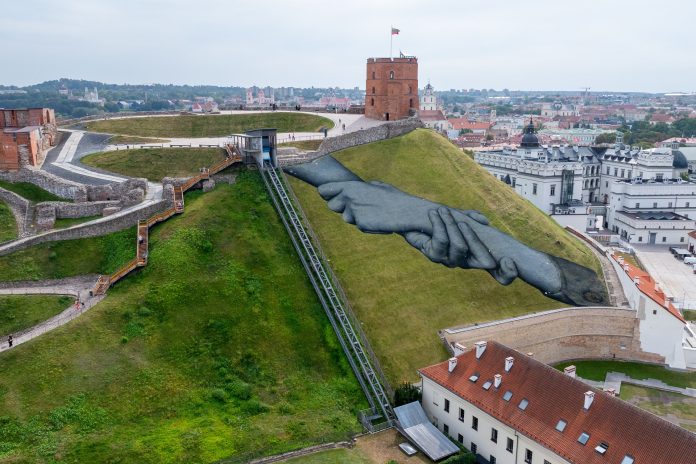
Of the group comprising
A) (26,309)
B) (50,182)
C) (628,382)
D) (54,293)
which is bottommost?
(628,382)

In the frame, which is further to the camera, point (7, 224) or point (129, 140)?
point (129, 140)

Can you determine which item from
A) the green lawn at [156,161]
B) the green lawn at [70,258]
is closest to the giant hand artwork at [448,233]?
the green lawn at [156,161]

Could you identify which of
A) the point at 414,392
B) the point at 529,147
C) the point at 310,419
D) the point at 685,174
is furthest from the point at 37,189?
the point at 685,174

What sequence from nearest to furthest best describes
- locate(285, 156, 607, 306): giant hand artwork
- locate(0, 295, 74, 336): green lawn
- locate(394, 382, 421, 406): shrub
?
locate(0, 295, 74, 336): green lawn → locate(394, 382, 421, 406): shrub → locate(285, 156, 607, 306): giant hand artwork

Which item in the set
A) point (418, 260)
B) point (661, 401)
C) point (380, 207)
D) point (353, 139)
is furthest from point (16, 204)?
point (661, 401)

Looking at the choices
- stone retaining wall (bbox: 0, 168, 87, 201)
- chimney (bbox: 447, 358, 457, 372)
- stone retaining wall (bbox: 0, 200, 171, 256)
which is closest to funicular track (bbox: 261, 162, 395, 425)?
chimney (bbox: 447, 358, 457, 372)

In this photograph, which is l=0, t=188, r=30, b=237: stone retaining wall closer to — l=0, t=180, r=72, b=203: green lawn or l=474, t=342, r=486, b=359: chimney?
l=0, t=180, r=72, b=203: green lawn

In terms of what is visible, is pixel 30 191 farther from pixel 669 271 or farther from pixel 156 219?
pixel 669 271
